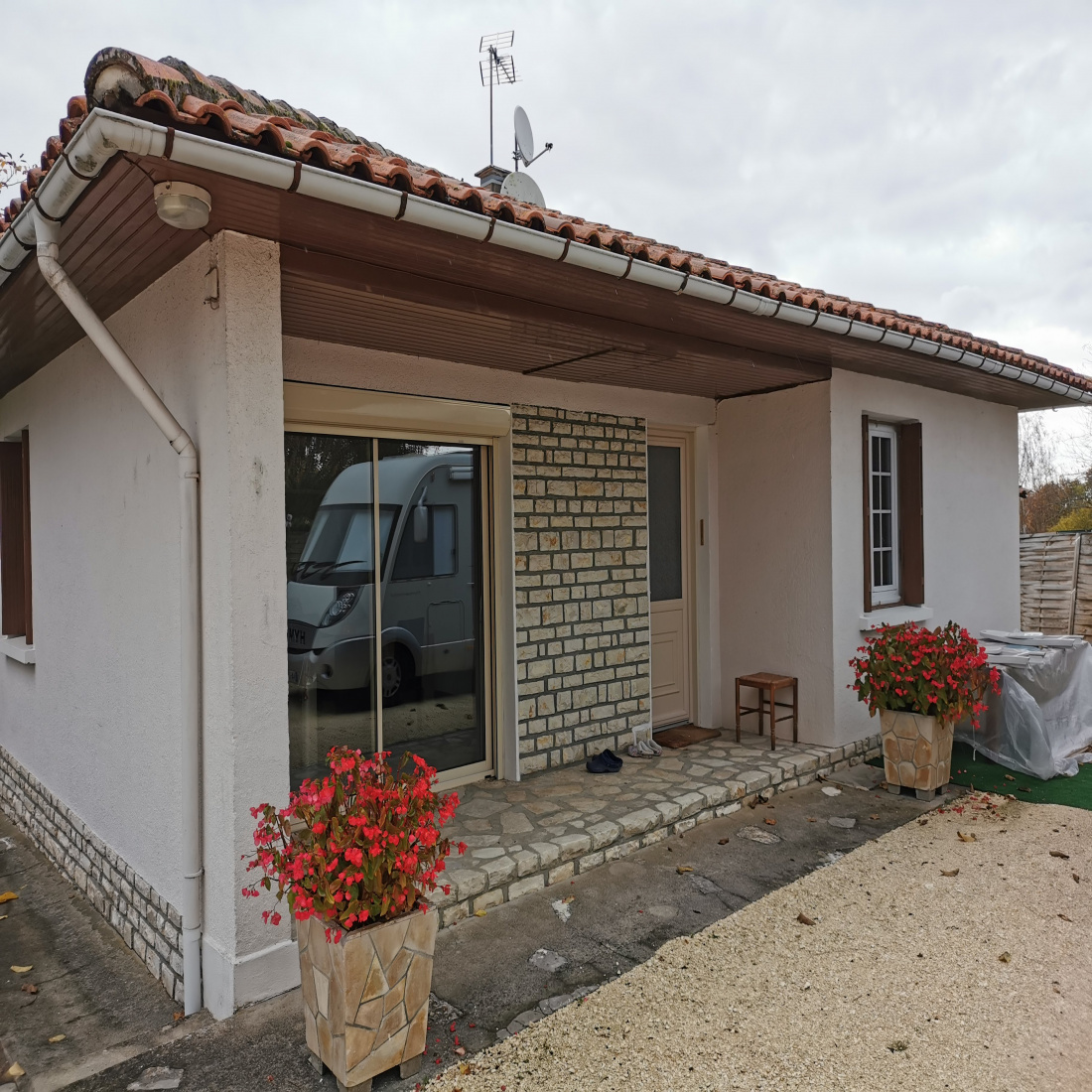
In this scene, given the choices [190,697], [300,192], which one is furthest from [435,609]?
[300,192]

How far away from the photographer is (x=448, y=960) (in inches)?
138

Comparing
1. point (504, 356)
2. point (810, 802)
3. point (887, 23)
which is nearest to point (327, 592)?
point (504, 356)

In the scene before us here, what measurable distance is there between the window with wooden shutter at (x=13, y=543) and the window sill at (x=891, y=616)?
653 centimetres

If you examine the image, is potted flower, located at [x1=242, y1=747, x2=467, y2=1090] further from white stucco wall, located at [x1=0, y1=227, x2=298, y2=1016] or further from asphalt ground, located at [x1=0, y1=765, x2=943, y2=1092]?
white stucco wall, located at [x1=0, y1=227, x2=298, y2=1016]

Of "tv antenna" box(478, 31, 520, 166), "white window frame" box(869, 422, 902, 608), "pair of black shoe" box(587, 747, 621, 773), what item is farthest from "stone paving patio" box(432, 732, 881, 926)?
"tv antenna" box(478, 31, 520, 166)

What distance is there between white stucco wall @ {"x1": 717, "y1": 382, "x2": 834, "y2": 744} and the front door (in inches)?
12.5

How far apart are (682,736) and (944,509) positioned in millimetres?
3245

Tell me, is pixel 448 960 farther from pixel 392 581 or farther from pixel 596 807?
pixel 392 581

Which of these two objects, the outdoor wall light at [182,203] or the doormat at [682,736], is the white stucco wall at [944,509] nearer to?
the doormat at [682,736]

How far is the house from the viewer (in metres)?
3.07

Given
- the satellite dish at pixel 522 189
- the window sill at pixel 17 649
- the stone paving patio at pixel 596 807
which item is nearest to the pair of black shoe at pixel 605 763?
the stone paving patio at pixel 596 807

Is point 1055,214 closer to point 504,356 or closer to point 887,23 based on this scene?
point 887,23

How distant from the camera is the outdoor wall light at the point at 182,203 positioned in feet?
8.38

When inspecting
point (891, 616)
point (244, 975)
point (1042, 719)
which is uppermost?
point (891, 616)
